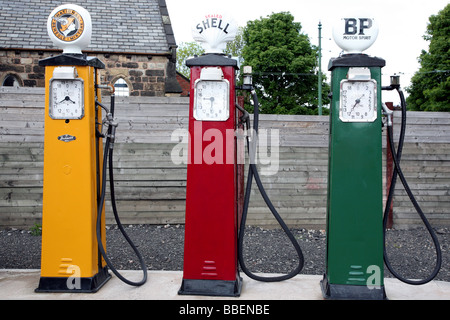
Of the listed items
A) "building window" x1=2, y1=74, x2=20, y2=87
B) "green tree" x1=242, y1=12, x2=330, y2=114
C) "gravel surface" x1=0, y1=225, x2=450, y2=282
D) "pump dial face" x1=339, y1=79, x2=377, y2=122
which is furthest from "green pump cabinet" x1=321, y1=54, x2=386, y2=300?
"green tree" x1=242, y1=12, x2=330, y2=114

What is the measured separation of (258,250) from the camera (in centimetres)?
465

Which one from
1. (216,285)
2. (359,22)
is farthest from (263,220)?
(359,22)

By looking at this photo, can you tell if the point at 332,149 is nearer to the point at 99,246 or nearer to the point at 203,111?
the point at 203,111

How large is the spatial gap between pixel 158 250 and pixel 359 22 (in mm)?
3144

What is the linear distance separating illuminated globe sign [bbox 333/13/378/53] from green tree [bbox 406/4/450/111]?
69.7ft

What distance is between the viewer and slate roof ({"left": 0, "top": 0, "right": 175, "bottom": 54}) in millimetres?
11758

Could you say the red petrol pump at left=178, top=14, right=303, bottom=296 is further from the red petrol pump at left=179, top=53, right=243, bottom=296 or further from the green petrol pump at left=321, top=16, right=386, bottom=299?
the green petrol pump at left=321, top=16, right=386, bottom=299

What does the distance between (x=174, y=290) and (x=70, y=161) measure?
1.22 metres

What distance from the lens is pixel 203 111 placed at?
2904mm

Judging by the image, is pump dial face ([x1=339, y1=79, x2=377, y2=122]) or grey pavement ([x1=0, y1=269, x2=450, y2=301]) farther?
grey pavement ([x1=0, y1=269, x2=450, y2=301])

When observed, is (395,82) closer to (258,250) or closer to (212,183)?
(212,183)

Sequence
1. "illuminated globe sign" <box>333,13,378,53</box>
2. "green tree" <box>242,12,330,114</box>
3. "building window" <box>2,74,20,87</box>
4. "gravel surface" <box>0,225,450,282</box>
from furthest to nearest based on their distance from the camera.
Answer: "green tree" <box>242,12,330,114</box> → "building window" <box>2,74,20,87</box> → "gravel surface" <box>0,225,450,282</box> → "illuminated globe sign" <box>333,13,378,53</box>

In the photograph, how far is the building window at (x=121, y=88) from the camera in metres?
12.4

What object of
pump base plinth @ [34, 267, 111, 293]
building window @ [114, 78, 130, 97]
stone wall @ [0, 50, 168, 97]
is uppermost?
stone wall @ [0, 50, 168, 97]
